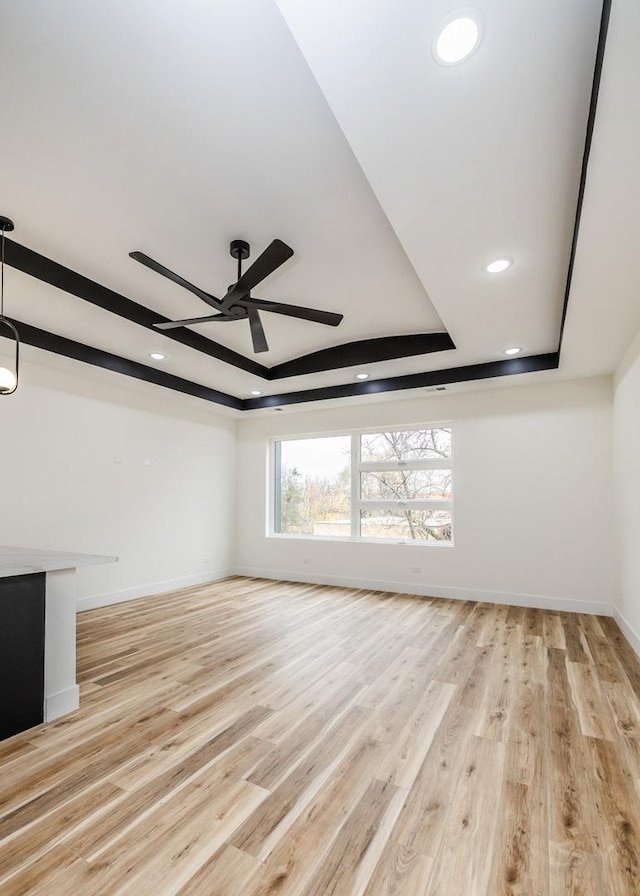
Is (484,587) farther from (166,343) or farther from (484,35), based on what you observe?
(484,35)

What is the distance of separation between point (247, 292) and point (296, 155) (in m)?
0.86

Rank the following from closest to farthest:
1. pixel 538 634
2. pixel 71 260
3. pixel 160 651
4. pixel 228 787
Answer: pixel 228 787
pixel 71 260
pixel 160 651
pixel 538 634

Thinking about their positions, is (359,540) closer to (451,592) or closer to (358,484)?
(358,484)

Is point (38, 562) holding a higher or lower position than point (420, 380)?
lower

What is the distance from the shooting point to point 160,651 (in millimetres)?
3438

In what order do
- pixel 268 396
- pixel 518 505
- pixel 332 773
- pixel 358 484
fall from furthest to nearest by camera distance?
pixel 268 396
pixel 358 484
pixel 518 505
pixel 332 773

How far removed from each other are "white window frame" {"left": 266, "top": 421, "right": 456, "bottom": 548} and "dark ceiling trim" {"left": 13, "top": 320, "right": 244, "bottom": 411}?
1.47 m

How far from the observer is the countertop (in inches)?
89.5

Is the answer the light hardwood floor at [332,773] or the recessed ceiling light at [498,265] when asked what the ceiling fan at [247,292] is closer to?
the recessed ceiling light at [498,265]

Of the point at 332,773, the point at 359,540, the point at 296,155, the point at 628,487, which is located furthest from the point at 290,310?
the point at 359,540

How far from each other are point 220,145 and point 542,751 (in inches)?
130

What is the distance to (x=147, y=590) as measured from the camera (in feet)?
17.7

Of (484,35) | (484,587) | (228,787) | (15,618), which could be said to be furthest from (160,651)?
(484,35)

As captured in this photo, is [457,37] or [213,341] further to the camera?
[213,341]
